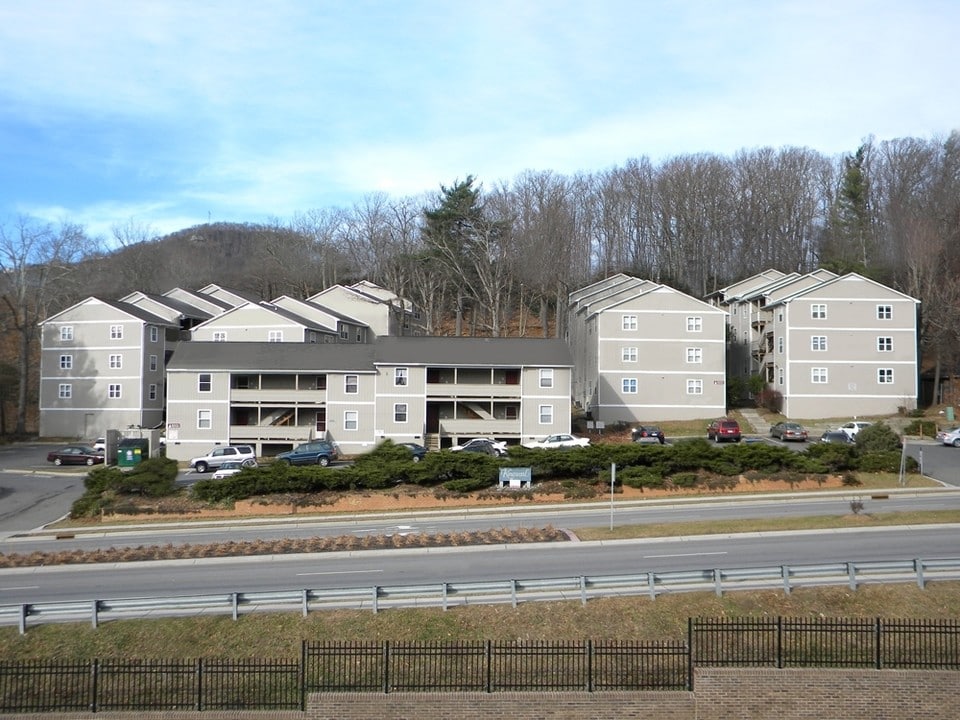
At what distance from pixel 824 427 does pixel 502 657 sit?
1948 inches

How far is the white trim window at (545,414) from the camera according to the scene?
57.1 metres

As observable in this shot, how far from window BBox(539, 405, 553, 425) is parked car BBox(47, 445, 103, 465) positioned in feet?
88.2

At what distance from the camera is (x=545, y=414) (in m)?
57.2

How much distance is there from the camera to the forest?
290 ft

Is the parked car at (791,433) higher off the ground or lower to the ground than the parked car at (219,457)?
higher

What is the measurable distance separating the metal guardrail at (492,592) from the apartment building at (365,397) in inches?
1375

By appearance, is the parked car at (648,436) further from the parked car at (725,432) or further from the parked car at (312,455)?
the parked car at (312,455)

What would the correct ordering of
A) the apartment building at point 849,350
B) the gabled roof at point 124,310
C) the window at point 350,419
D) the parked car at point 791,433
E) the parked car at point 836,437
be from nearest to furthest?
the parked car at point 836,437
the parked car at point 791,433
the window at point 350,419
the apartment building at point 849,350
the gabled roof at point 124,310

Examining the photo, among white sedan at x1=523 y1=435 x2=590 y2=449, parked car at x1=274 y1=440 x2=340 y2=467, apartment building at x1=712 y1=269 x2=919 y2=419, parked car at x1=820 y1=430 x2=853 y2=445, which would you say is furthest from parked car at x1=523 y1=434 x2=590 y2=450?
apartment building at x1=712 y1=269 x2=919 y2=419

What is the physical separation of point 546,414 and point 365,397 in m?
11.2

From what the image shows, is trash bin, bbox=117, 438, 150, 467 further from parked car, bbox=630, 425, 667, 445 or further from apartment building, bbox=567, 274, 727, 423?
apartment building, bbox=567, 274, 727, 423

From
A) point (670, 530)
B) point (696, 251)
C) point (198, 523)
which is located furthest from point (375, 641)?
point (696, 251)

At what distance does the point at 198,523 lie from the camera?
3581 centimetres

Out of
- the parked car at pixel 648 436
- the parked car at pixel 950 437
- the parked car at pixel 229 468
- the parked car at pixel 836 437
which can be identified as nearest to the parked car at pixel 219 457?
the parked car at pixel 229 468
